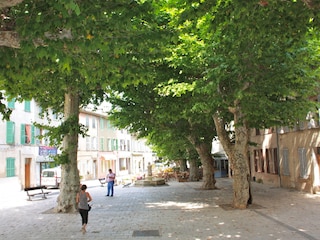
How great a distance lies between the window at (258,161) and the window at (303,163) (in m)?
8.56

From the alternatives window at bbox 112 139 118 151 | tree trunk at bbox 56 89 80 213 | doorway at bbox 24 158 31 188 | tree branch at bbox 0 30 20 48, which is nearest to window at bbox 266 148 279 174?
tree trunk at bbox 56 89 80 213

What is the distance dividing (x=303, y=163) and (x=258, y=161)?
1002cm

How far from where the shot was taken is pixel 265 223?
1134cm

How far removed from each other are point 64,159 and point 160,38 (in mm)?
9266

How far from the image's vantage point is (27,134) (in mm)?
32688

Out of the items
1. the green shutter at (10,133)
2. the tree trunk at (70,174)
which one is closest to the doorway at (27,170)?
the green shutter at (10,133)

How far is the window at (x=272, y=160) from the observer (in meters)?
27.0

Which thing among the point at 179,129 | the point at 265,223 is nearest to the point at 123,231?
the point at 265,223

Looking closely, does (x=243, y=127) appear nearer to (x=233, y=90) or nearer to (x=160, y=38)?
(x=233, y=90)

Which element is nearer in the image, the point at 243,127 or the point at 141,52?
the point at 141,52

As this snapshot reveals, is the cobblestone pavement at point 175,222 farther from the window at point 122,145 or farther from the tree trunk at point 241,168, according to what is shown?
the window at point 122,145

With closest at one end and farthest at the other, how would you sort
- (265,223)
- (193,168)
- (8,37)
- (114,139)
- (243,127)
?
(8,37) < (265,223) < (243,127) < (193,168) < (114,139)

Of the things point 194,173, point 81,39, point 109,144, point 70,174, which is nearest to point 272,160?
point 194,173

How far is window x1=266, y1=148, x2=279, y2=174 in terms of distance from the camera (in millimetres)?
27031
